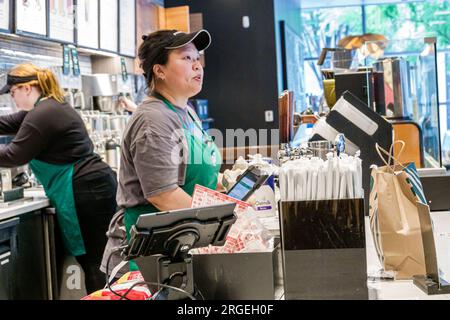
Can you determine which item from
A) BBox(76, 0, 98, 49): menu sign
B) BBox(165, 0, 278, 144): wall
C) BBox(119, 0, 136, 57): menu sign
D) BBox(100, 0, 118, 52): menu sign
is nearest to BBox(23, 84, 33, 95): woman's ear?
BBox(76, 0, 98, 49): menu sign

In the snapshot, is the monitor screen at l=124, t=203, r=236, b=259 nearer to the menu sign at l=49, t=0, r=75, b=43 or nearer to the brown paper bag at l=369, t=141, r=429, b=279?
the brown paper bag at l=369, t=141, r=429, b=279

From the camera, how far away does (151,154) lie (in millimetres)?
2143

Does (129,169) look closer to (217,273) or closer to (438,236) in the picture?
(217,273)

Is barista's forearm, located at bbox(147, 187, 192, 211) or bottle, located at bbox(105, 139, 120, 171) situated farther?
bottle, located at bbox(105, 139, 120, 171)

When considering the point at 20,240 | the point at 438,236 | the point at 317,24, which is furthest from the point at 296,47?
the point at 438,236

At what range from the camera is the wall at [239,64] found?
795cm

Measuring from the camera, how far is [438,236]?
241 centimetres

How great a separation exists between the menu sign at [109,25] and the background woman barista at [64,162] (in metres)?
1.75

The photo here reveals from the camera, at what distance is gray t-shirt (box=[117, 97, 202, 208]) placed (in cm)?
214

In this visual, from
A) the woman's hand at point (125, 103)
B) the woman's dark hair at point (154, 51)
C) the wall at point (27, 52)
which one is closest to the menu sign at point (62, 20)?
the wall at point (27, 52)

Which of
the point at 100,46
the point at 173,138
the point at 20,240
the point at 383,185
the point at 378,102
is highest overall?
the point at 100,46

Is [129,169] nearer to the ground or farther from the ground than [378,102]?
nearer to the ground

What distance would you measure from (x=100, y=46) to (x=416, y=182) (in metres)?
4.23

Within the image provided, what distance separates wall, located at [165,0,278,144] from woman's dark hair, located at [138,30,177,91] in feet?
18.1
